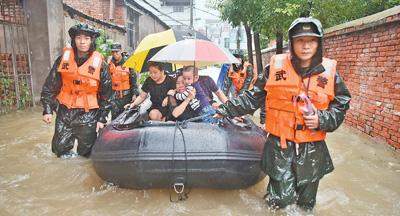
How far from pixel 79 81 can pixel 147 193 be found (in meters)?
1.51

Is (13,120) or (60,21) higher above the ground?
(60,21)

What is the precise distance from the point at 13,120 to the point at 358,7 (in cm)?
868

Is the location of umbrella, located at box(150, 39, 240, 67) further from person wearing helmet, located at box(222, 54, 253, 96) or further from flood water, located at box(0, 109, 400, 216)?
person wearing helmet, located at box(222, 54, 253, 96)

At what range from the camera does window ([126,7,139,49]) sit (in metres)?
17.4

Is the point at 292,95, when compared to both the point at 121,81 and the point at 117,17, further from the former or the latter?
the point at 117,17

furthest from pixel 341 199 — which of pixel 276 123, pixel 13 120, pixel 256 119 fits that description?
pixel 13 120

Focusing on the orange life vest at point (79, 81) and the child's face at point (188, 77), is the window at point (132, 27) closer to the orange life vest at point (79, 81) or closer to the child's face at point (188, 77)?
the orange life vest at point (79, 81)

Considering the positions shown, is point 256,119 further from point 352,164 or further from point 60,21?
point 60,21

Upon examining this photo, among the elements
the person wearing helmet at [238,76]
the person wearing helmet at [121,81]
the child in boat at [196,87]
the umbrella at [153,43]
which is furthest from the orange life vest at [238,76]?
the child in boat at [196,87]

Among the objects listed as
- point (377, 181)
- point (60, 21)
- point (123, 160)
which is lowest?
point (377, 181)

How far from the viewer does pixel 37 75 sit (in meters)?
8.46

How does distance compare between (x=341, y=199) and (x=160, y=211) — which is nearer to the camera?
(x=160, y=211)

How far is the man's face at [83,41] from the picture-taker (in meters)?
4.05

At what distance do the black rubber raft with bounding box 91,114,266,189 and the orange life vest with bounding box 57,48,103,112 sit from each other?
885 millimetres
